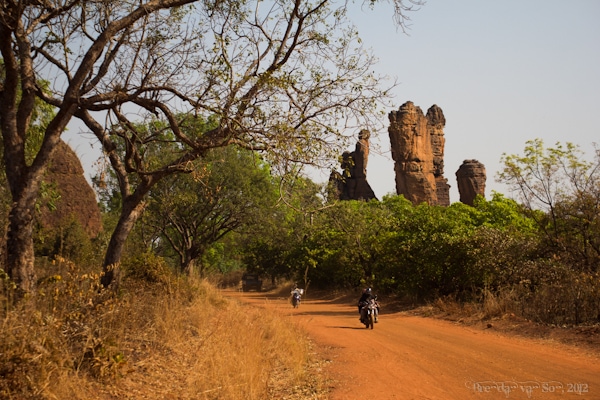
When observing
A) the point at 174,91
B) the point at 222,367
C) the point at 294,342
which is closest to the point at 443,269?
the point at 294,342

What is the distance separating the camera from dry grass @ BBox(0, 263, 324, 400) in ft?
15.5

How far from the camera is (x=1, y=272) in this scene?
588 cm

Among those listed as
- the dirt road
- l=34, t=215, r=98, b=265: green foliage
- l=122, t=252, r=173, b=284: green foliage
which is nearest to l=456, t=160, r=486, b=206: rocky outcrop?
l=34, t=215, r=98, b=265: green foliage

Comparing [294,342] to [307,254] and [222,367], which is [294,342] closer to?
[222,367]

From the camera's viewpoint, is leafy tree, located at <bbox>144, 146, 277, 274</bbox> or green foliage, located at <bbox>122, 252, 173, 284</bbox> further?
leafy tree, located at <bbox>144, 146, 277, 274</bbox>

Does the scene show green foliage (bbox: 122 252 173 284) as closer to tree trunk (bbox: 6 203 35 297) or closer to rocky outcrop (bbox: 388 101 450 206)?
tree trunk (bbox: 6 203 35 297)

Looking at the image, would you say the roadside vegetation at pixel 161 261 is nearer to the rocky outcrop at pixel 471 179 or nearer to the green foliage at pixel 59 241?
the green foliage at pixel 59 241

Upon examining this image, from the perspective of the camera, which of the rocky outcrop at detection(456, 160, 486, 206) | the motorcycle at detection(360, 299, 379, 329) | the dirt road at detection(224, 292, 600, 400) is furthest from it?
the rocky outcrop at detection(456, 160, 486, 206)

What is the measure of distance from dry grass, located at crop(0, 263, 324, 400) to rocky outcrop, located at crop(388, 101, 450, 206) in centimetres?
6303

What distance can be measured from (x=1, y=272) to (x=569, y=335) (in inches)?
444

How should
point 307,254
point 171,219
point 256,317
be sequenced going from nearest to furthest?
point 256,317, point 171,219, point 307,254

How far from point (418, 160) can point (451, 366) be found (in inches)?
2684

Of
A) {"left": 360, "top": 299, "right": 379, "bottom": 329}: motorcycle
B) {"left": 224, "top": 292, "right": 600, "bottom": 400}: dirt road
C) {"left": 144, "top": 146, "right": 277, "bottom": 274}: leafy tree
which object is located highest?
{"left": 144, "top": 146, "right": 277, "bottom": 274}: leafy tree

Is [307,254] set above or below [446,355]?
above
